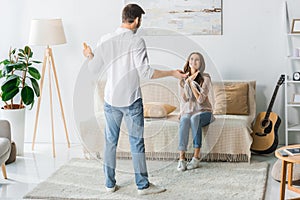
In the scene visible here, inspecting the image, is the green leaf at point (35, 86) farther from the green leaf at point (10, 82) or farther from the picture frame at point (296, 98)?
the picture frame at point (296, 98)

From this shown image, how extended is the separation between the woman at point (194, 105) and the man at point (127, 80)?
28cm

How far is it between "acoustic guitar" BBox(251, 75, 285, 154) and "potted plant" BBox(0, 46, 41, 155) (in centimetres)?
200

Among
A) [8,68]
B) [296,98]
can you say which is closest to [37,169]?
[8,68]

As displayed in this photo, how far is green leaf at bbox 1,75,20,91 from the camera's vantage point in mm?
5352

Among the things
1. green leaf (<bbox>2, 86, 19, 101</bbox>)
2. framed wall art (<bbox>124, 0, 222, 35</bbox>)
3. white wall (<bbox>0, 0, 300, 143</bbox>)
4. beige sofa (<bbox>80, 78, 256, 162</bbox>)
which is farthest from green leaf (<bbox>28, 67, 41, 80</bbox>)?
beige sofa (<bbox>80, 78, 256, 162</bbox>)

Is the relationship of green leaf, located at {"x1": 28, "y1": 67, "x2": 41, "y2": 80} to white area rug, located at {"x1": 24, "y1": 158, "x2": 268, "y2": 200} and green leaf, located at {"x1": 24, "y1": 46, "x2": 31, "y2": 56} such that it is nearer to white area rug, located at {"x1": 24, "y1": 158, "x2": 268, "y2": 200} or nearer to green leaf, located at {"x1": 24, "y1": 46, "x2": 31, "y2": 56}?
green leaf, located at {"x1": 24, "y1": 46, "x2": 31, "y2": 56}

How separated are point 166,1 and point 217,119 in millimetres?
1414

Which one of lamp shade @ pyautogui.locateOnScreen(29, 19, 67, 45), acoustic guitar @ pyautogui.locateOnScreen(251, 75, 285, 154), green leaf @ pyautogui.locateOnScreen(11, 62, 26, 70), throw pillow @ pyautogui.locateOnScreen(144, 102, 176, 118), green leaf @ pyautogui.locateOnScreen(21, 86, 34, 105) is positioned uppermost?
lamp shade @ pyautogui.locateOnScreen(29, 19, 67, 45)

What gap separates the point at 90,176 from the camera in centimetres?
472

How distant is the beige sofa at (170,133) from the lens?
14.6 feet

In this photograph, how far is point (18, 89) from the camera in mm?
5414

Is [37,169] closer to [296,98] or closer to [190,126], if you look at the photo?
[190,126]

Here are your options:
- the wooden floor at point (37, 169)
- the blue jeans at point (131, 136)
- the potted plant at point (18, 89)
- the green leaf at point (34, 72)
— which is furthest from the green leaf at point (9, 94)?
the blue jeans at point (131, 136)

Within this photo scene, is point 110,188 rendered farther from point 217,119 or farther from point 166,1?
point 166,1
